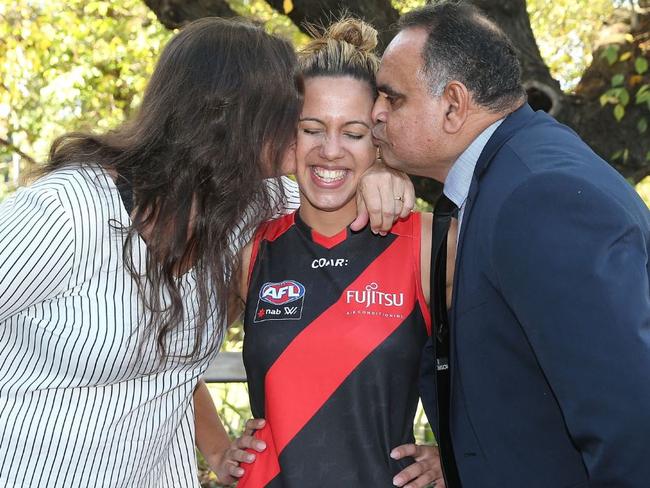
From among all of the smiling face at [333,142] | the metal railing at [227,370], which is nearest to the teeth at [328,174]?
the smiling face at [333,142]

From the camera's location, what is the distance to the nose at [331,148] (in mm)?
2773

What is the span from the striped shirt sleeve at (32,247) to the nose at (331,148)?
0.90 m

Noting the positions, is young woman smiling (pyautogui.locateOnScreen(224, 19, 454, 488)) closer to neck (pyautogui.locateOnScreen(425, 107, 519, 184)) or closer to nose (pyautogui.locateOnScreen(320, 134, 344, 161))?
nose (pyautogui.locateOnScreen(320, 134, 344, 161))

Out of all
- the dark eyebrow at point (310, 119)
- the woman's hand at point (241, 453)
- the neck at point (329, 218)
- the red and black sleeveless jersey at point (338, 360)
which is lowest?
the woman's hand at point (241, 453)

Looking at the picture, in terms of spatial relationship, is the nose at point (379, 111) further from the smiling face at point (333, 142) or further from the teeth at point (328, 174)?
the teeth at point (328, 174)

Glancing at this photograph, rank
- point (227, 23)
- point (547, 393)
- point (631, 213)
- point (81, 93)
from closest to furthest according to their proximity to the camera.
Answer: point (631, 213), point (547, 393), point (227, 23), point (81, 93)

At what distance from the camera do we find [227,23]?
8.29 feet

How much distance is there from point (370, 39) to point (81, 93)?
718cm

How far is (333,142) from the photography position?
9.15 ft

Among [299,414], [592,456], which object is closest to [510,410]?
→ [592,456]

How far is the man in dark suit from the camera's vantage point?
179 cm

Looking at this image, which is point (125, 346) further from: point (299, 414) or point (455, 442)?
point (455, 442)

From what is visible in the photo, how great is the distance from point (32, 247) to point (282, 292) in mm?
809

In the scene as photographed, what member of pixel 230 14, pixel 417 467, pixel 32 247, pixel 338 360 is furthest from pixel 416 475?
pixel 230 14
